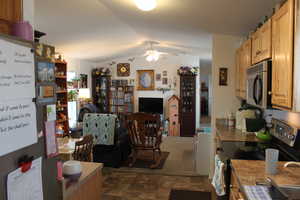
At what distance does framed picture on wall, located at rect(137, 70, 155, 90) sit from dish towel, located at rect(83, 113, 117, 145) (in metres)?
3.62

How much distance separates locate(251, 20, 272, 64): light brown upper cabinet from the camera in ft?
6.74

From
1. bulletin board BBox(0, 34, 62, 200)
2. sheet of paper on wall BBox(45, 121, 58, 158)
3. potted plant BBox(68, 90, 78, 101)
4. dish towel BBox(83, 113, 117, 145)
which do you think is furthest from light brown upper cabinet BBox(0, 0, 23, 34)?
potted plant BBox(68, 90, 78, 101)

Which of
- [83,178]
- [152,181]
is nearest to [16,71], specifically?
[83,178]

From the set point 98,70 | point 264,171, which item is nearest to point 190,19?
point 264,171

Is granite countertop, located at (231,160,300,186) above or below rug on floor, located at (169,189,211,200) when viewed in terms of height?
above

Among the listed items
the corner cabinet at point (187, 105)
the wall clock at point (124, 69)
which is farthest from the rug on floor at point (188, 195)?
the wall clock at point (124, 69)

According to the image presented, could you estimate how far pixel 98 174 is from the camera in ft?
6.45

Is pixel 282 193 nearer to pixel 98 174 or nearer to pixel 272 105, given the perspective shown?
pixel 272 105

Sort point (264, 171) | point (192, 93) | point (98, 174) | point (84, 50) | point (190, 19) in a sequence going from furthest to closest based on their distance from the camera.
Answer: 1. point (192, 93)
2. point (84, 50)
3. point (190, 19)
4. point (98, 174)
5. point (264, 171)

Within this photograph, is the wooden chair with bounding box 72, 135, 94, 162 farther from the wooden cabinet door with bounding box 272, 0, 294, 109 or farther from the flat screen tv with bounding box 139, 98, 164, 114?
the flat screen tv with bounding box 139, 98, 164, 114

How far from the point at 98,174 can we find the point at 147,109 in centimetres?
594

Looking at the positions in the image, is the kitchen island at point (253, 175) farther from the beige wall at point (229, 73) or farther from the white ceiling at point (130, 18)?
the beige wall at point (229, 73)

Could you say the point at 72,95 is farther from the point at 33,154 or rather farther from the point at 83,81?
the point at 33,154

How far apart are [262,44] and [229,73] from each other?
5.52 ft
